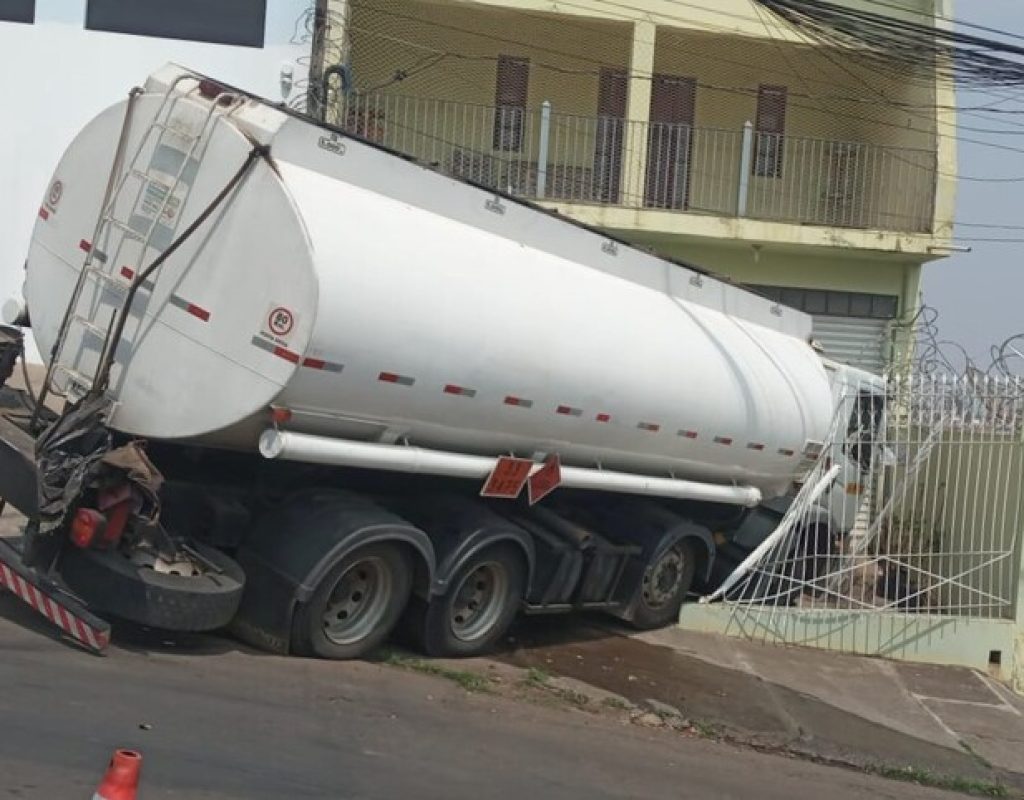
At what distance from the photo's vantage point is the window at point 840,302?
65.3ft

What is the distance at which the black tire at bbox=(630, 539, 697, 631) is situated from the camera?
1102 centimetres

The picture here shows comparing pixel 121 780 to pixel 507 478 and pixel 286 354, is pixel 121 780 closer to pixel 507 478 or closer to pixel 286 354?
pixel 286 354

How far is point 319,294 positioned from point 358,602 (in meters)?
2.28

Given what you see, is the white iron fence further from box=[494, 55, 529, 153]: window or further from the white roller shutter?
box=[494, 55, 529, 153]: window

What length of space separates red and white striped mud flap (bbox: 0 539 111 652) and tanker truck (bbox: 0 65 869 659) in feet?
0.05

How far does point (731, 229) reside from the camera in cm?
1852

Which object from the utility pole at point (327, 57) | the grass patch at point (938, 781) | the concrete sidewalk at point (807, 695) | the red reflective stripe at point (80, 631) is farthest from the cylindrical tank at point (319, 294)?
the utility pole at point (327, 57)

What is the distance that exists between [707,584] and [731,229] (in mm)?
7674

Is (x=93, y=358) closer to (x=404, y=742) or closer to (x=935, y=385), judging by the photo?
(x=404, y=742)

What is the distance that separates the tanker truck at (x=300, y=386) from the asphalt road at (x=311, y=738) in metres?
0.39

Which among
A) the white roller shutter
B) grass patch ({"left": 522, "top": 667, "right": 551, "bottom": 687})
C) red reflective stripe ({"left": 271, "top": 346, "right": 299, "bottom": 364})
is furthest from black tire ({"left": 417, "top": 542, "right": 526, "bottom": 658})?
the white roller shutter

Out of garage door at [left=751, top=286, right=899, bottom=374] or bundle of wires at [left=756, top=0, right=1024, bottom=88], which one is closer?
bundle of wires at [left=756, top=0, right=1024, bottom=88]

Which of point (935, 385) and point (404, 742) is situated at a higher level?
point (935, 385)

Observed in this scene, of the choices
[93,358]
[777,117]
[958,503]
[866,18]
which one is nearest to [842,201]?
[777,117]
